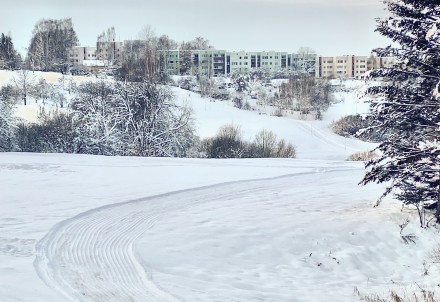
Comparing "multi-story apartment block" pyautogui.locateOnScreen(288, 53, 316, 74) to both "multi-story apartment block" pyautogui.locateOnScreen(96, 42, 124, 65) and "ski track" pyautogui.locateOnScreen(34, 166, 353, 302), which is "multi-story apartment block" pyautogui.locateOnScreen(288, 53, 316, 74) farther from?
"ski track" pyautogui.locateOnScreen(34, 166, 353, 302)

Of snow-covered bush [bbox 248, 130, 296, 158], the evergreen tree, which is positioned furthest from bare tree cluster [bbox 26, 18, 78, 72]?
the evergreen tree

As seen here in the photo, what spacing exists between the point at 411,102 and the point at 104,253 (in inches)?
318

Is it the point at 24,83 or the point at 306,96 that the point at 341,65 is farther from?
the point at 24,83

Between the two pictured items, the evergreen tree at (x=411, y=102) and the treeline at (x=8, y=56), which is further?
the treeline at (x=8, y=56)

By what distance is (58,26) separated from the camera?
96.9 metres

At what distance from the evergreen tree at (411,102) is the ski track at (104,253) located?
5.32 metres

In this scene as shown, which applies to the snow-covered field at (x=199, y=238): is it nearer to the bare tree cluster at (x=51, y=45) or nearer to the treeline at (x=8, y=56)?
Answer: the treeline at (x=8, y=56)

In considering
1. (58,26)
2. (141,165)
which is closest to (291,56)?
(58,26)

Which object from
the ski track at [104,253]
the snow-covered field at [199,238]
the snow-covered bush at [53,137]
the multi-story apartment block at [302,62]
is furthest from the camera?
the multi-story apartment block at [302,62]

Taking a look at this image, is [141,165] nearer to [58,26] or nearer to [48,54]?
[48,54]

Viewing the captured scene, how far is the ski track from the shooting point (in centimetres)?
809

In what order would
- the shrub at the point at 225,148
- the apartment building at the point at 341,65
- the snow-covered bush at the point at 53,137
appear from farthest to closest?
the apartment building at the point at 341,65
the shrub at the point at 225,148
the snow-covered bush at the point at 53,137

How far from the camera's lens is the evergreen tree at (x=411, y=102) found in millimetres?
13031

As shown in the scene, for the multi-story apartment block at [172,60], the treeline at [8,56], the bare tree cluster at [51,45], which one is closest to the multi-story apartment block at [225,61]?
the multi-story apartment block at [172,60]
